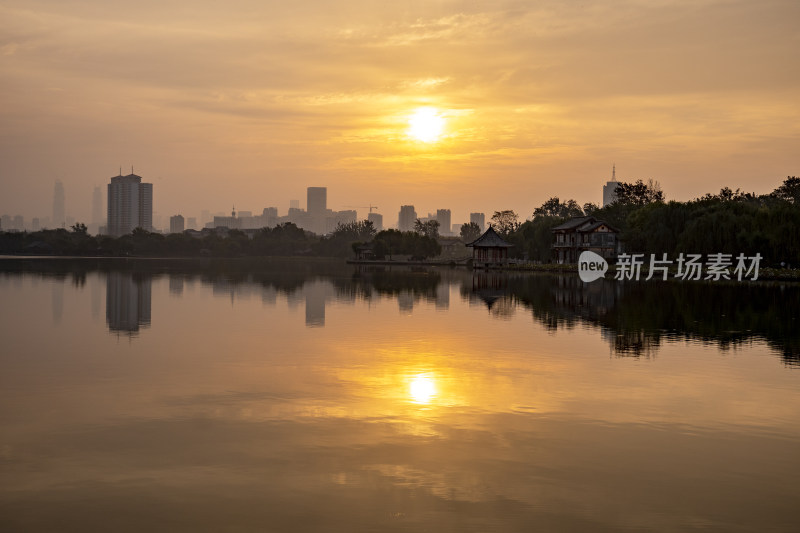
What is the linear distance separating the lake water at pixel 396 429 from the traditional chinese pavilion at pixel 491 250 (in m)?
66.2

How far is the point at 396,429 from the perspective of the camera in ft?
36.4

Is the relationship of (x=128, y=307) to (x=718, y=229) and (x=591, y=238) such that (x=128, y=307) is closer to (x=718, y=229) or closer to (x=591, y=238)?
(x=718, y=229)

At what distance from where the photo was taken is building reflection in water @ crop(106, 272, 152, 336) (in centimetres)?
2436

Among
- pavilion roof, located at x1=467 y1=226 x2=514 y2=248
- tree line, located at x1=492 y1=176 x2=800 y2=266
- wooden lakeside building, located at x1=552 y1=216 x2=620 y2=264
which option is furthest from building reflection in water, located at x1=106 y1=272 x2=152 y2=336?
wooden lakeside building, located at x1=552 y1=216 x2=620 y2=264

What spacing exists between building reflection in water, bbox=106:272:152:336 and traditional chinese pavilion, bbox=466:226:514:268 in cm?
5116

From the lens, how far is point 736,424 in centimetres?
1164

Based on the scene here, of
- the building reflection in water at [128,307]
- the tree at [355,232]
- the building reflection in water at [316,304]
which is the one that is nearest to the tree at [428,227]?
the tree at [355,232]

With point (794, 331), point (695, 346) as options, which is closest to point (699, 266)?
point (794, 331)

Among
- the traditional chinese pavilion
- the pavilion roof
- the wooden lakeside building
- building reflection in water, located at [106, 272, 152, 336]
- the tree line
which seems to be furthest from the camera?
the traditional chinese pavilion

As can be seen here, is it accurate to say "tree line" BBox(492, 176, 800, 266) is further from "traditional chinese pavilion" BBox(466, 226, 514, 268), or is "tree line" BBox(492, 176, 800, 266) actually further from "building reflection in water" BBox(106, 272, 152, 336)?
"building reflection in water" BBox(106, 272, 152, 336)

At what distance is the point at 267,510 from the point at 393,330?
53.9ft

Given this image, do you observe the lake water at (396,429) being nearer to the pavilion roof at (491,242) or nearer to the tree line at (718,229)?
the tree line at (718,229)

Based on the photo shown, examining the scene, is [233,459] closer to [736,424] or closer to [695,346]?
[736,424]

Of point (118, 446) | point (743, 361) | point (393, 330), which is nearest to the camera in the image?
point (118, 446)
